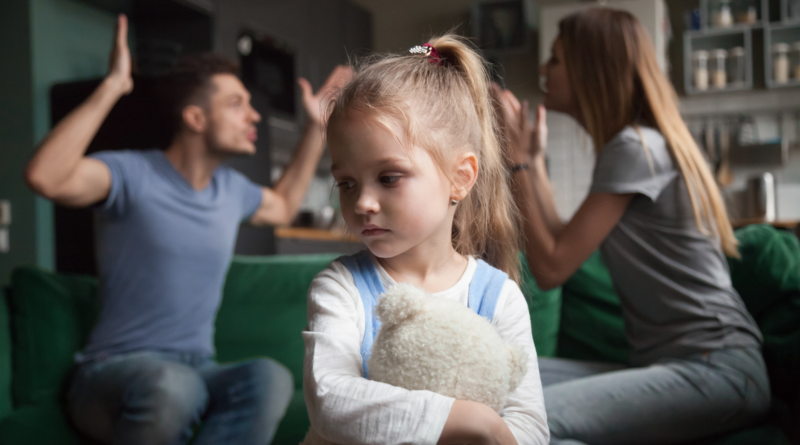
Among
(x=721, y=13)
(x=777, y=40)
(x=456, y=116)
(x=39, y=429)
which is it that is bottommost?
(x=39, y=429)

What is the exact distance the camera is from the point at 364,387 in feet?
1.45

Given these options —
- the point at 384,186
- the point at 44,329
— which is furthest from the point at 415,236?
the point at 44,329

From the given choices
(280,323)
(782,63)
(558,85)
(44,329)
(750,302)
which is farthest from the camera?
(782,63)

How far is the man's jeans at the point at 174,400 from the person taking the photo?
1.03m

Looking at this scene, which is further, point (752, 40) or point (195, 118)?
point (752, 40)

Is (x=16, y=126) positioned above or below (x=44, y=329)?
above

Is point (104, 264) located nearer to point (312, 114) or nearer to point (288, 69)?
point (312, 114)

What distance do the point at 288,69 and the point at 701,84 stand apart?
8.93 feet

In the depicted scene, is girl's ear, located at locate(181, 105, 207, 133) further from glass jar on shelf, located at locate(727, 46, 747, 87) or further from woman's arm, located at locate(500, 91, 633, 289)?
glass jar on shelf, located at locate(727, 46, 747, 87)

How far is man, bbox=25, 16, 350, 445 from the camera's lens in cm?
108

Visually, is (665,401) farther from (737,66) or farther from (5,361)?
(737,66)

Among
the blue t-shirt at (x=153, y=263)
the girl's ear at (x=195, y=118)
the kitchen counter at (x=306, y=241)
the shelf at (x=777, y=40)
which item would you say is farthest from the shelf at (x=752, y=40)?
the blue t-shirt at (x=153, y=263)

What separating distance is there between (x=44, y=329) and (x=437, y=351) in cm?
126

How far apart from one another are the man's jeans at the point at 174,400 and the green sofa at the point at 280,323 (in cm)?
6
